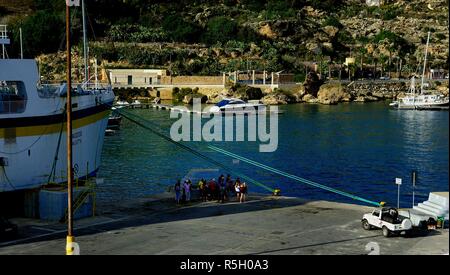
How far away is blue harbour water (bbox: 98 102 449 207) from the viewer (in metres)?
47.7

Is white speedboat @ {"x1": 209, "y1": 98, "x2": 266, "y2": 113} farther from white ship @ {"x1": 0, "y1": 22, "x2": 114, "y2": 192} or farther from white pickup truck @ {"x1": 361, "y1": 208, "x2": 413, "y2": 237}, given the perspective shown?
white pickup truck @ {"x1": 361, "y1": 208, "x2": 413, "y2": 237}

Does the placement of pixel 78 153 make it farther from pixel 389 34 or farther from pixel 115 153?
pixel 389 34

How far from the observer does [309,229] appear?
28781 mm

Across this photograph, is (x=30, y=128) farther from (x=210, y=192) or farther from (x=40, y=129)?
Answer: (x=210, y=192)

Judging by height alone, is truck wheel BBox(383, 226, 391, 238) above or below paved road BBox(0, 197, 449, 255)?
above

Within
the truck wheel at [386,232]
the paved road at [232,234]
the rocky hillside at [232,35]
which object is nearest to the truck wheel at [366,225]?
the paved road at [232,234]

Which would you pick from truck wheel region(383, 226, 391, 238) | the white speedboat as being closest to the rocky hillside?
the white speedboat

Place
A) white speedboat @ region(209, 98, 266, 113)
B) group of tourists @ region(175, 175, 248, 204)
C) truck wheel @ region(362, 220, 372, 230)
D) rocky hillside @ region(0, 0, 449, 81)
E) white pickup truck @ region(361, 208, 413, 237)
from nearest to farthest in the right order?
white pickup truck @ region(361, 208, 413, 237), truck wheel @ region(362, 220, 372, 230), group of tourists @ region(175, 175, 248, 204), white speedboat @ region(209, 98, 266, 113), rocky hillside @ region(0, 0, 449, 81)

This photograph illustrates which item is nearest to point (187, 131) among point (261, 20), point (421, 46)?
point (261, 20)

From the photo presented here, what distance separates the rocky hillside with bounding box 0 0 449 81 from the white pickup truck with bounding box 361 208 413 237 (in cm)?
10992

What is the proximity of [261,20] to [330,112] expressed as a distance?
209 ft

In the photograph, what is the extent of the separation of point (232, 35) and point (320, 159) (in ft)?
326

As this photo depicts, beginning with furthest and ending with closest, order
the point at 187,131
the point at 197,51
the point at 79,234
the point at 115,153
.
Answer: the point at 197,51
the point at 187,131
the point at 115,153
the point at 79,234

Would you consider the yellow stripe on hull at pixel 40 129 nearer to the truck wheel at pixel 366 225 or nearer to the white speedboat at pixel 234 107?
the truck wheel at pixel 366 225
